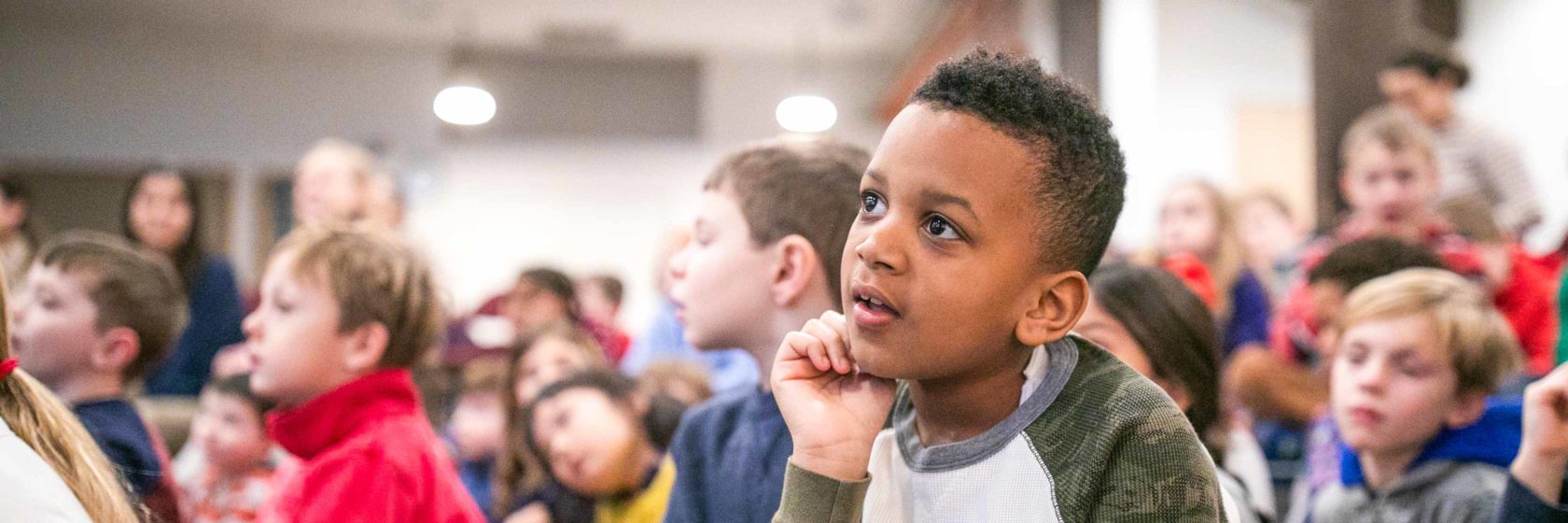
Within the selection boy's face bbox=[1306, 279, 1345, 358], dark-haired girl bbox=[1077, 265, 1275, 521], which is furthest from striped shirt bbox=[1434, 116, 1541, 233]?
dark-haired girl bbox=[1077, 265, 1275, 521]

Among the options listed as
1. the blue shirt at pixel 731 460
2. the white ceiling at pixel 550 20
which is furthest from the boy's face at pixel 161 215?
the white ceiling at pixel 550 20

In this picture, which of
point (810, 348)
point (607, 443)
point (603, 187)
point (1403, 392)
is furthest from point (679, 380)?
point (603, 187)

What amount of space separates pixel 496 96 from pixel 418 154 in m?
0.84

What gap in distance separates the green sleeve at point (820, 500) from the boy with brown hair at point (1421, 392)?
1044mm

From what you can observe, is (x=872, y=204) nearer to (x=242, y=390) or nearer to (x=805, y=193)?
(x=805, y=193)

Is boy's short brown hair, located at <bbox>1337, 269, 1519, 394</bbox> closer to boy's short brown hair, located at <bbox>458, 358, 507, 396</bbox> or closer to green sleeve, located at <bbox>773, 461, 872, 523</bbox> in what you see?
green sleeve, located at <bbox>773, 461, 872, 523</bbox>

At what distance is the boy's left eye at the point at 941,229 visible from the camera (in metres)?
0.85

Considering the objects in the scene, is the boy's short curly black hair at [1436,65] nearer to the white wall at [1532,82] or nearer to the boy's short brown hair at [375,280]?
the white wall at [1532,82]

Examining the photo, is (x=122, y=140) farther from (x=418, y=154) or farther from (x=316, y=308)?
(x=316, y=308)

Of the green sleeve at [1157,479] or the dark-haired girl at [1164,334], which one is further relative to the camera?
the dark-haired girl at [1164,334]

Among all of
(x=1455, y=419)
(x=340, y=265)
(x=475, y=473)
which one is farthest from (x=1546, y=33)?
(x=340, y=265)

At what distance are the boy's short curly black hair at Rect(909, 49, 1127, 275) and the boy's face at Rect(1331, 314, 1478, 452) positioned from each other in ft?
3.13

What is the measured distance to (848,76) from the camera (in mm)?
10789

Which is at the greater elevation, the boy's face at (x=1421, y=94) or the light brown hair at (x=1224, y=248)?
the boy's face at (x=1421, y=94)
